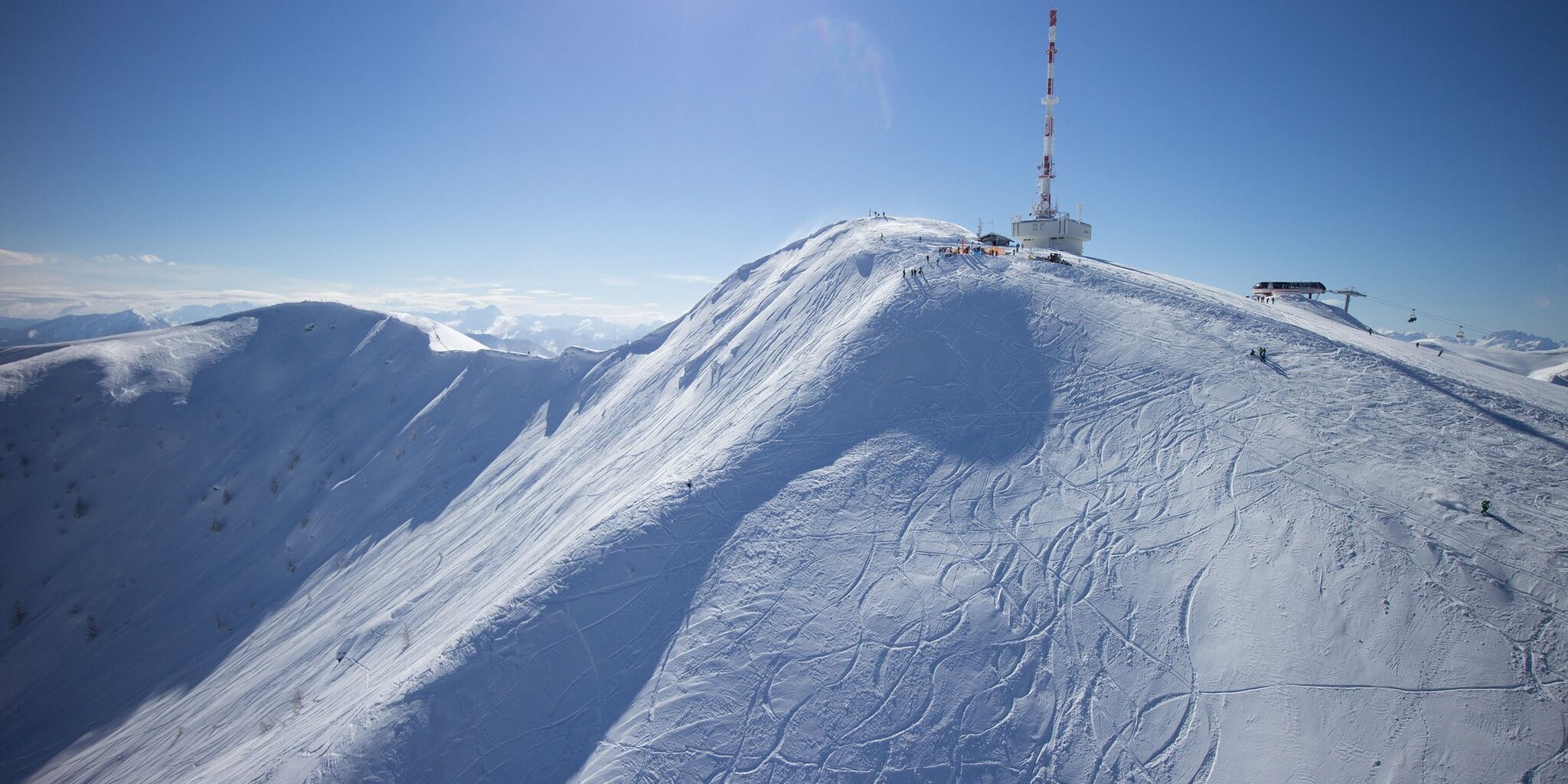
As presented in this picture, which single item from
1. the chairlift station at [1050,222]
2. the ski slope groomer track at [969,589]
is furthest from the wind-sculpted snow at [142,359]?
the chairlift station at [1050,222]

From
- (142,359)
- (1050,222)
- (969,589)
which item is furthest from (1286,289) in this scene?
(142,359)

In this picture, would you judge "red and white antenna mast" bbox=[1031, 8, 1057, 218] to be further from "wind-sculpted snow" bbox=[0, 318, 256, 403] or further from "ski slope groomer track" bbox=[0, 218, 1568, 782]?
"wind-sculpted snow" bbox=[0, 318, 256, 403]

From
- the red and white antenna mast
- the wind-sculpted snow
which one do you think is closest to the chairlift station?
the red and white antenna mast

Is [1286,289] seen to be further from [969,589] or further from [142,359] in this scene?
[142,359]

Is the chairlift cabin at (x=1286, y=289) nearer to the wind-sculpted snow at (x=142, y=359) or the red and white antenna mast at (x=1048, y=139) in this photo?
the red and white antenna mast at (x=1048, y=139)

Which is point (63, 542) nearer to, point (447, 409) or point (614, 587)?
point (447, 409)

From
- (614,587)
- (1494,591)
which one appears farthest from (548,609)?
(1494,591)
